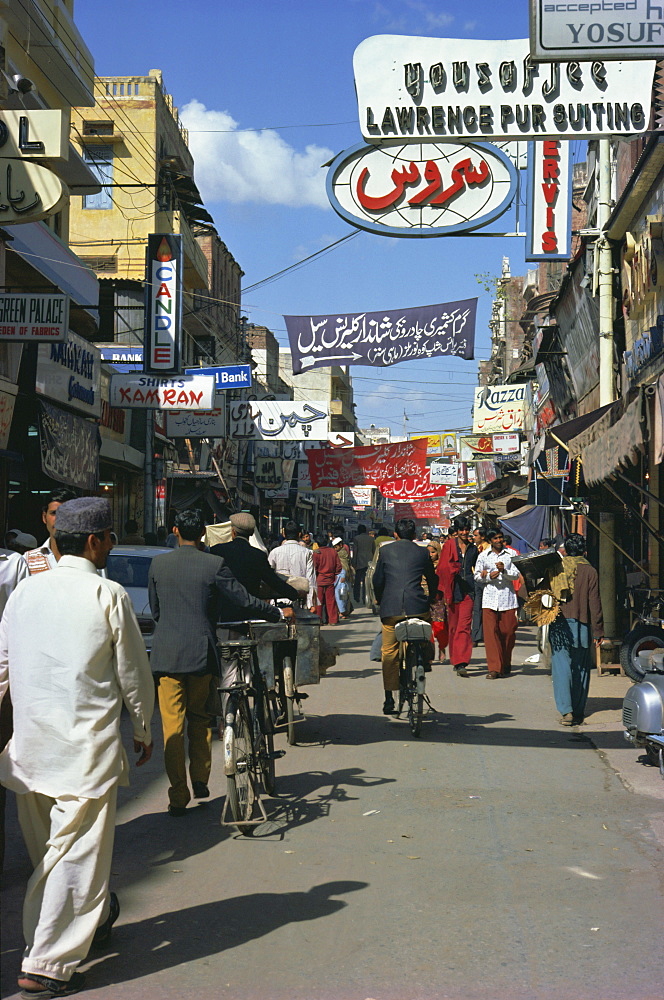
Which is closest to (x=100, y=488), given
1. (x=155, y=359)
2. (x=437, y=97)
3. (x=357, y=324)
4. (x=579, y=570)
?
(x=155, y=359)

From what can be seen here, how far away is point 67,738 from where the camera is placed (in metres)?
4.26

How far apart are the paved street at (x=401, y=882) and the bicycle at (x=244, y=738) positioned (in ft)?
0.58

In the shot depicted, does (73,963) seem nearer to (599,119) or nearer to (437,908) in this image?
(437,908)

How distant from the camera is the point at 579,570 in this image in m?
10.6

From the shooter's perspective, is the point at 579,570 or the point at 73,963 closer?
the point at 73,963

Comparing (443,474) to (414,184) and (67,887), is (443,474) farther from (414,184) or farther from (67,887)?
(67,887)

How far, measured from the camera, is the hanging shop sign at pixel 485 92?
7.77 meters

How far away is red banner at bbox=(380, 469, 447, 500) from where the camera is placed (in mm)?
29594

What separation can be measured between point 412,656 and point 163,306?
49.8 ft

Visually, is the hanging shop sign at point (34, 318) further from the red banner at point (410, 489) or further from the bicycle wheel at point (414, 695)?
the red banner at point (410, 489)

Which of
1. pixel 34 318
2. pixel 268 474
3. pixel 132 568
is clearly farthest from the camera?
pixel 268 474

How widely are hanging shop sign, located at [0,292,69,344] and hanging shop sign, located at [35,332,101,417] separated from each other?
350cm

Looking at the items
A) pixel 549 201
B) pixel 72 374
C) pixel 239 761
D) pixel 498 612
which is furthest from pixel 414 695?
pixel 72 374

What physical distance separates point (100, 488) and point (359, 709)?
15733mm
